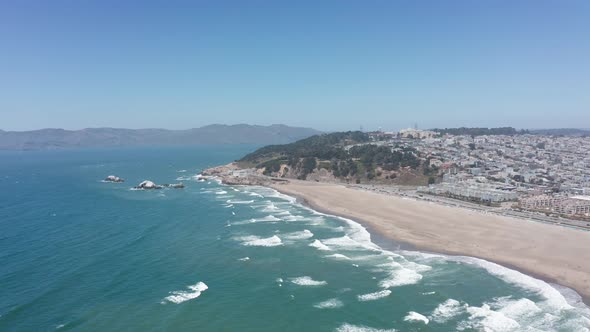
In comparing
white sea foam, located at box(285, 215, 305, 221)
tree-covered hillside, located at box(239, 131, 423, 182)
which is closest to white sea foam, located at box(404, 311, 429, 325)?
white sea foam, located at box(285, 215, 305, 221)

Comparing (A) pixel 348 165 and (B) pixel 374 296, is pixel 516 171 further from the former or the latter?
(B) pixel 374 296

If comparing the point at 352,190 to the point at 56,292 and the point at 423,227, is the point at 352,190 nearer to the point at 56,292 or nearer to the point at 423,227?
the point at 423,227

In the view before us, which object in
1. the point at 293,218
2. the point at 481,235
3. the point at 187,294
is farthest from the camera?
the point at 293,218

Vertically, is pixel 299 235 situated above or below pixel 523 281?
above

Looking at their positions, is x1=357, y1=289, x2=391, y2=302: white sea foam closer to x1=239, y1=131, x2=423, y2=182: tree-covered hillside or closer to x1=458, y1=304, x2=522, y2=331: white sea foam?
x1=458, y1=304, x2=522, y2=331: white sea foam

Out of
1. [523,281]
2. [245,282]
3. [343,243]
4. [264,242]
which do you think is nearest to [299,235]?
[264,242]

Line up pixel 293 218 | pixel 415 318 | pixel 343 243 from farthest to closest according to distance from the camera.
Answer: pixel 293 218, pixel 343 243, pixel 415 318
